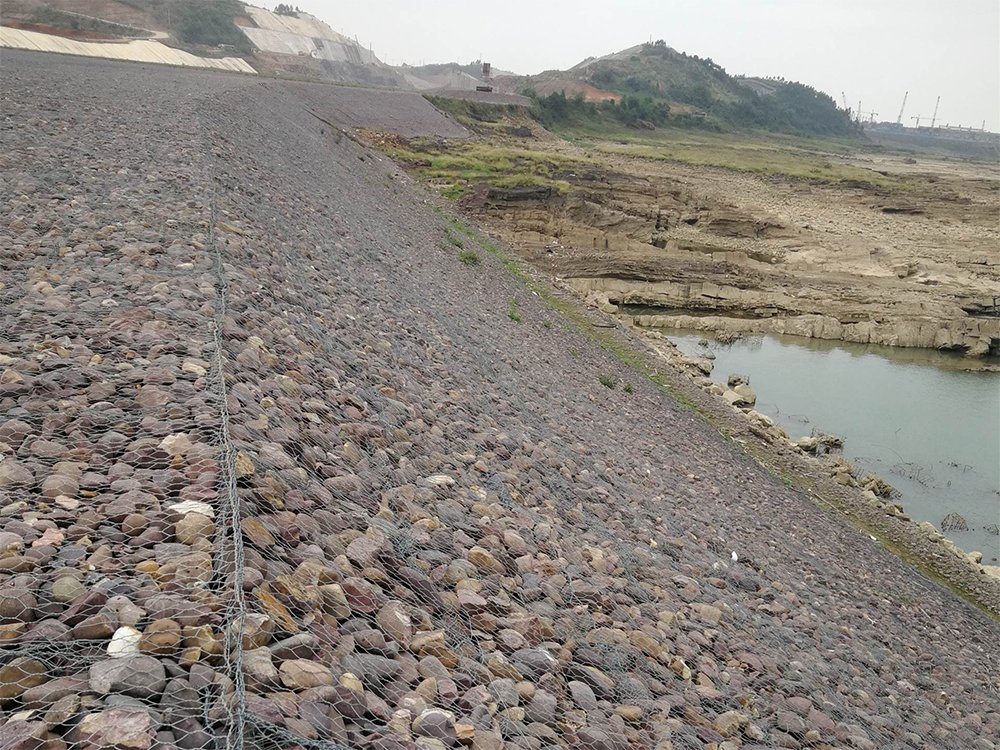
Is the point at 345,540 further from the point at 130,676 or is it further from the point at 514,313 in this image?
the point at 514,313

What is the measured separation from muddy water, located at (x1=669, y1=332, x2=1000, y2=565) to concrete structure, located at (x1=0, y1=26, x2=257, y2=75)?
32.6 metres

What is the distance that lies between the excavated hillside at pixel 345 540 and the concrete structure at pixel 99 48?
28151mm

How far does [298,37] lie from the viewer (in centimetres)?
9212

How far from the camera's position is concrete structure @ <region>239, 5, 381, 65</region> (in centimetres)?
8169

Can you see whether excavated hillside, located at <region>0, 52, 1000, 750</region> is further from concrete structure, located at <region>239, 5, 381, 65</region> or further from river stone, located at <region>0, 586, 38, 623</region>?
concrete structure, located at <region>239, 5, 381, 65</region>

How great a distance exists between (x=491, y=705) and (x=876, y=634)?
6387 millimetres

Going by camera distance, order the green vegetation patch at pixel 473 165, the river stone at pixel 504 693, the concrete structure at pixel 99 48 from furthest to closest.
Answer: the concrete structure at pixel 99 48 → the green vegetation patch at pixel 473 165 → the river stone at pixel 504 693

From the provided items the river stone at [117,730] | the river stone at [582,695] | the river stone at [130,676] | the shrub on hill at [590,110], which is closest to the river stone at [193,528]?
the river stone at [130,676]

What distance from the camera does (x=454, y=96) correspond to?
6172cm

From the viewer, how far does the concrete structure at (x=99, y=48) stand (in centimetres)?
3275

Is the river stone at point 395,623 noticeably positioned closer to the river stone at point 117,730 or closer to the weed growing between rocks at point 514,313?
the river stone at point 117,730

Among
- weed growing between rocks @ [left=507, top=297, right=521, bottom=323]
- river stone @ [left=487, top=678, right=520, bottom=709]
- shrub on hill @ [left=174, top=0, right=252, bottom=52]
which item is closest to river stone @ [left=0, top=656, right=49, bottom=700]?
river stone @ [left=487, top=678, right=520, bottom=709]

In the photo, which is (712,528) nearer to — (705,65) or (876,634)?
(876,634)

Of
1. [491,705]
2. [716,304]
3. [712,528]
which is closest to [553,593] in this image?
[491,705]
